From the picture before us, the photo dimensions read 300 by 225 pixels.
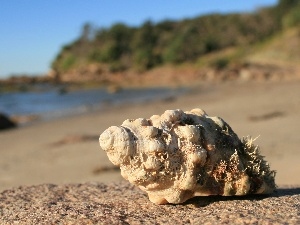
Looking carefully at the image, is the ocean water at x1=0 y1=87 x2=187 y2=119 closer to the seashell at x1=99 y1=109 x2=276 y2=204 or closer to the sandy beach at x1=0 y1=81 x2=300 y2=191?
the sandy beach at x1=0 y1=81 x2=300 y2=191

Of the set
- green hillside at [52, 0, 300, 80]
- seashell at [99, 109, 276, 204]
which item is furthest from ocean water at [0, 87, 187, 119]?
seashell at [99, 109, 276, 204]

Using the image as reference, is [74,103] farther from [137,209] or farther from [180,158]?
[180,158]

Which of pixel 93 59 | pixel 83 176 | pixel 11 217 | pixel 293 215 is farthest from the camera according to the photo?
pixel 93 59

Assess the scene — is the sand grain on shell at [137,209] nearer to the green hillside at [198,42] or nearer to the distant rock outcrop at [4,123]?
the distant rock outcrop at [4,123]

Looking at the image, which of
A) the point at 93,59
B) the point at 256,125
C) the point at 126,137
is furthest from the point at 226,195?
the point at 93,59

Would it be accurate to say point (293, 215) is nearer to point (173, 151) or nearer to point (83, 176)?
point (173, 151)
